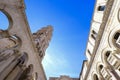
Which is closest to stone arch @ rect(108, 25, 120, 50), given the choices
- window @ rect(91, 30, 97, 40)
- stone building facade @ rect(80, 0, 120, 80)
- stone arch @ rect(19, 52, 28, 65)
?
stone building facade @ rect(80, 0, 120, 80)

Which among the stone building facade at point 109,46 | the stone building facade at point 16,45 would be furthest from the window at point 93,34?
the stone building facade at point 16,45

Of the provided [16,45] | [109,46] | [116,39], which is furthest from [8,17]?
[116,39]

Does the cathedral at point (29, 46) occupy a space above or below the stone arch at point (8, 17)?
below

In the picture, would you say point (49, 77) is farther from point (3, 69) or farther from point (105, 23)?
point (105, 23)

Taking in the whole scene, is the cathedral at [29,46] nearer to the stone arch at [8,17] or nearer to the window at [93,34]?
the stone arch at [8,17]

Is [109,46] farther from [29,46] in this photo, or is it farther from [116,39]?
[29,46]

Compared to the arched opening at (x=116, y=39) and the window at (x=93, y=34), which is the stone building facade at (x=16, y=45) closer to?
the window at (x=93, y=34)

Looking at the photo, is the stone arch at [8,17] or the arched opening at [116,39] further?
the stone arch at [8,17]

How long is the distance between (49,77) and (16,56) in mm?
17093

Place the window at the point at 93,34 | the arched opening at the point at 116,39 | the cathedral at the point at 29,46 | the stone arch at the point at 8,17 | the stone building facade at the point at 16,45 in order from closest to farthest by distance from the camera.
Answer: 1. the arched opening at the point at 116,39
2. the cathedral at the point at 29,46
3. the stone building facade at the point at 16,45
4. the stone arch at the point at 8,17
5. the window at the point at 93,34

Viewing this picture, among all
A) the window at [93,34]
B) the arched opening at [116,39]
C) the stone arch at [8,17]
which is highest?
the stone arch at [8,17]

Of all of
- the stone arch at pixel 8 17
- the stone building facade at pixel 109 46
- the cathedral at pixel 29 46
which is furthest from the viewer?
the stone arch at pixel 8 17

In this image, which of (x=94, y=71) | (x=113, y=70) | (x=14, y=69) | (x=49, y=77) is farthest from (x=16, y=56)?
(x=49, y=77)

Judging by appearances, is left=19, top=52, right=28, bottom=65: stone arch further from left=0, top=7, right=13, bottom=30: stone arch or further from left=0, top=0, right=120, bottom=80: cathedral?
left=0, top=7, right=13, bottom=30: stone arch
